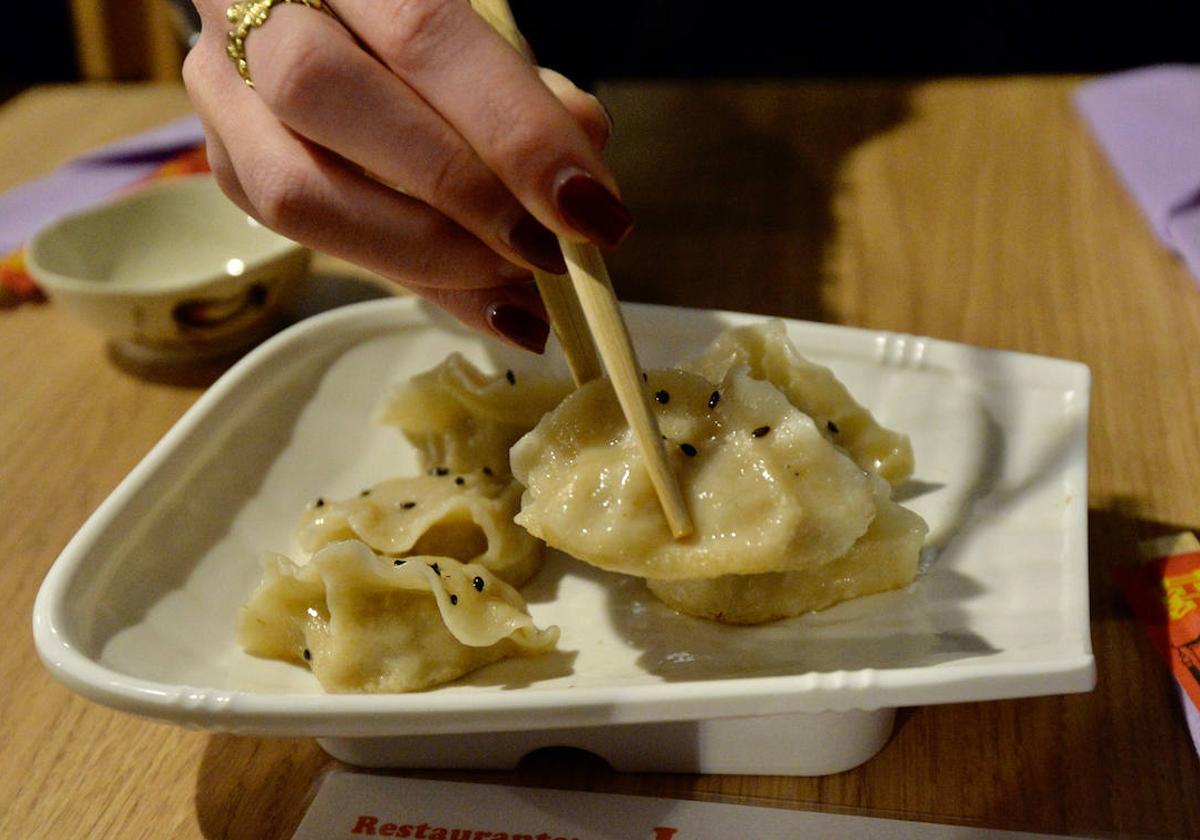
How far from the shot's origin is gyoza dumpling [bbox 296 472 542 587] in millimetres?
1508

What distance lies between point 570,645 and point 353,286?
1.38 metres

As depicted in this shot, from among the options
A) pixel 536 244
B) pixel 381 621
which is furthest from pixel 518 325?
pixel 381 621

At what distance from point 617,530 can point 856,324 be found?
1.20 metres

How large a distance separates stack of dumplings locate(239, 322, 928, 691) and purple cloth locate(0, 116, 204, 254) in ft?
5.88

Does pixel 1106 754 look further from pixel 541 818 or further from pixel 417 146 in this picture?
pixel 417 146

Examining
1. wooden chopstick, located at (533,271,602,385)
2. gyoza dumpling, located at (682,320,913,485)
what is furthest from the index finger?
gyoza dumpling, located at (682,320,913,485)

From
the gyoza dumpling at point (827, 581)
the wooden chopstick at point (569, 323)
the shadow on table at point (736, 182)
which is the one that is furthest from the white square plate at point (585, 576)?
the shadow on table at point (736, 182)

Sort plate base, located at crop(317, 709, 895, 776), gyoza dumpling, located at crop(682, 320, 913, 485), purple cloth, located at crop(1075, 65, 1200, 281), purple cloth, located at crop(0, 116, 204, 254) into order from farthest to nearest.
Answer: purple cloth, located at crop(0, 116, 204, 254) < purple cloth, located at crop(1075, 65, 1200, 281) < gyoza dumpling, located at crop(682, 320, 913, 485) < plate base, located at crop(317, 709, 895, 776)

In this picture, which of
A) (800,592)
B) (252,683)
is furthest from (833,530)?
(252,683)

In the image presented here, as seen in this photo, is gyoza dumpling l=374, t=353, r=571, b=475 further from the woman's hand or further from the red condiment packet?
the red condiment packet

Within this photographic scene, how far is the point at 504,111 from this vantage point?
3.77 ft

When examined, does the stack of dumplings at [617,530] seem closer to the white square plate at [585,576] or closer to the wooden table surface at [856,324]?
the white square plate at [585,576]

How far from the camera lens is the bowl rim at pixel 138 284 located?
6.81 feet

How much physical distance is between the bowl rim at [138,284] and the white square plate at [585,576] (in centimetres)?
36
